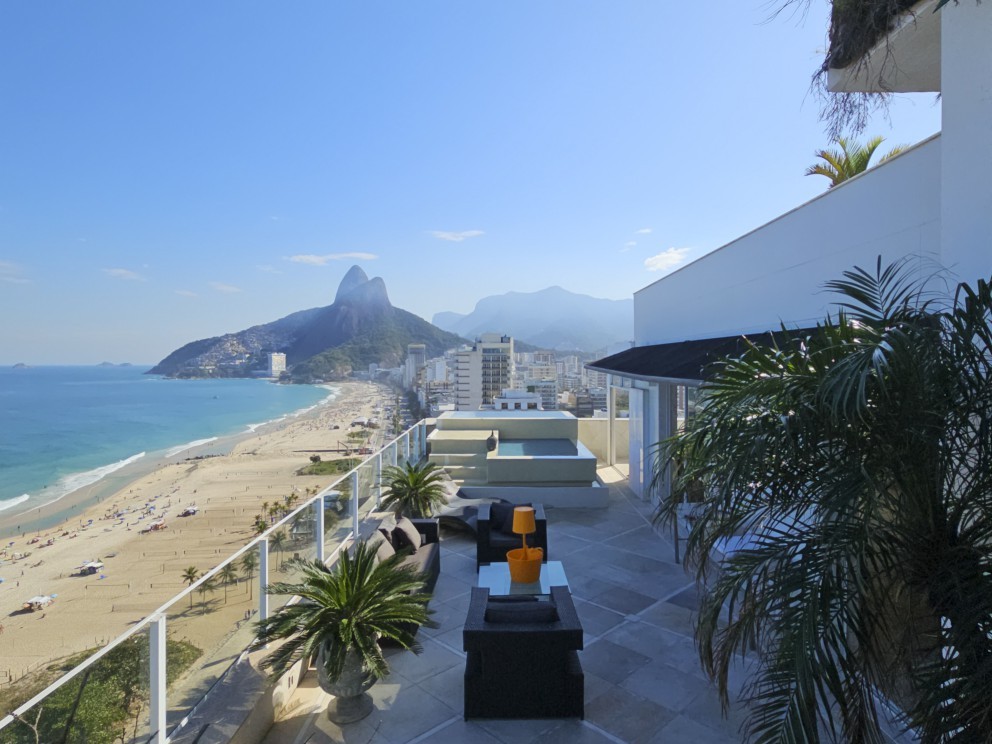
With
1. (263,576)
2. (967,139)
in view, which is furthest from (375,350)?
(967,139)

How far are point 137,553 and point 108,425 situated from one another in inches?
2266

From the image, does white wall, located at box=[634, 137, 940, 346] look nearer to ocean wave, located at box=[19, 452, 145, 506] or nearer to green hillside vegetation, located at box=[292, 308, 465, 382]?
ocean wave, located at box=[19, 452, 145, 506]

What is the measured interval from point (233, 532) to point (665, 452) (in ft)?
91.9

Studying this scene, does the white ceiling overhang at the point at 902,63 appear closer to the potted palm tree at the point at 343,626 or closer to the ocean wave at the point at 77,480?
the potted palm tree at the point at 343,626

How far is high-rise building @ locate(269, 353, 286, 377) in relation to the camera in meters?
128

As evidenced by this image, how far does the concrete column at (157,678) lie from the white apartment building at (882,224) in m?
4.17

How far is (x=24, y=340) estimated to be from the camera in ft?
354

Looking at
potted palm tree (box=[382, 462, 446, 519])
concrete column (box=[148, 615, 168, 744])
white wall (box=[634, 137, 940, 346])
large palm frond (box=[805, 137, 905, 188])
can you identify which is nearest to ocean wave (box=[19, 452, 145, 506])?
potted palm tree (box=[382, 462, 446, 519])

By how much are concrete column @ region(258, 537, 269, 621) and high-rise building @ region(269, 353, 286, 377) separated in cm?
13138

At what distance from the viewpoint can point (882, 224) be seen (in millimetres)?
4434

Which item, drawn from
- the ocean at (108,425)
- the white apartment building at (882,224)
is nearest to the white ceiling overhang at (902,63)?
the white apartment building at (882,224)

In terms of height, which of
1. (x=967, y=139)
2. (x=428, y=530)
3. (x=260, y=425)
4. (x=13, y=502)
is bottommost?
(x=13, y=502)

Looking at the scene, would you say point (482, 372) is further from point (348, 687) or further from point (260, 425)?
point (348, 687)

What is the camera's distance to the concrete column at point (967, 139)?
296 centimetres
